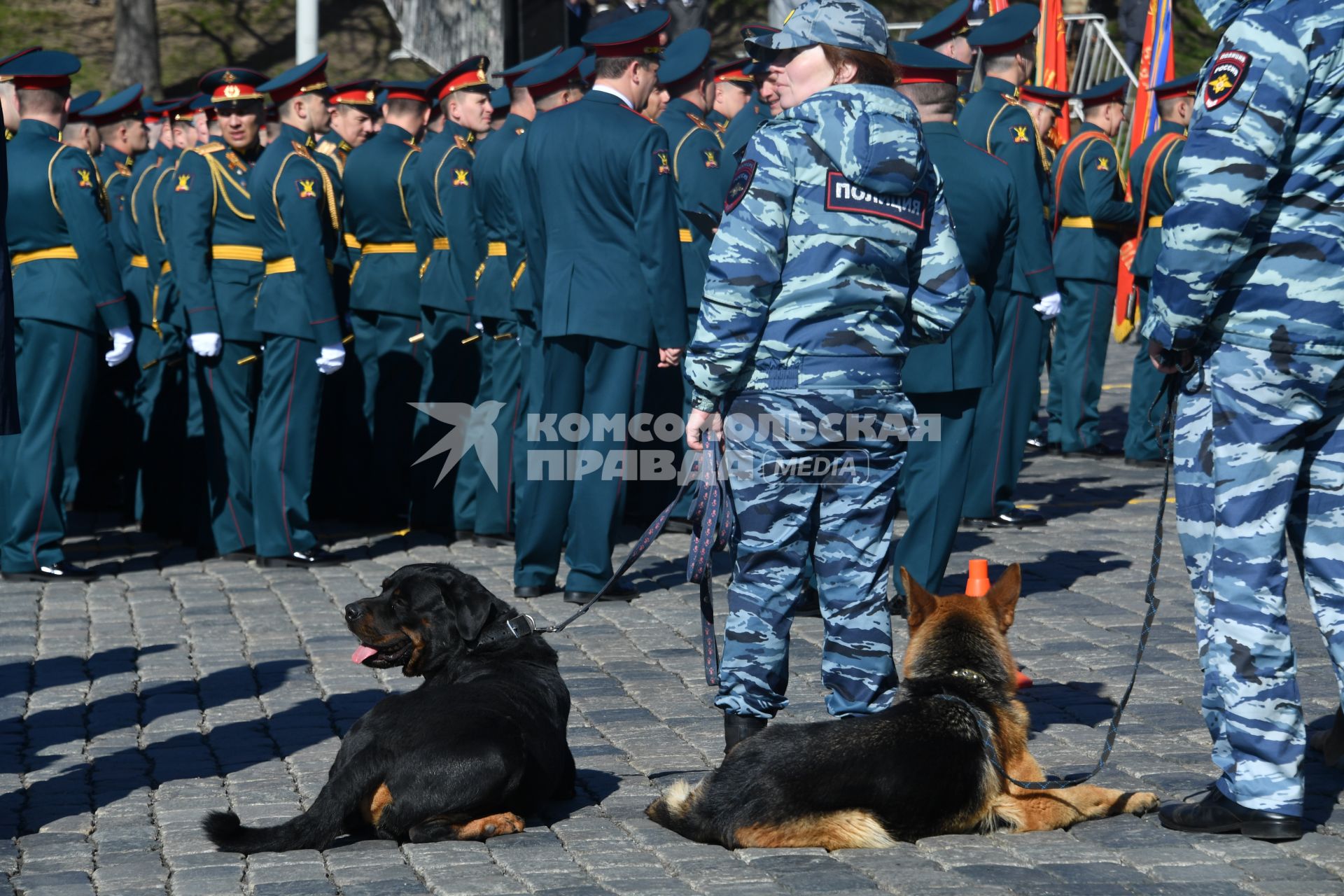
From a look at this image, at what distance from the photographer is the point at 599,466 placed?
311 inches

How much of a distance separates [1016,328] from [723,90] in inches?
102

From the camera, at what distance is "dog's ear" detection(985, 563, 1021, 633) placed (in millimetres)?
4824

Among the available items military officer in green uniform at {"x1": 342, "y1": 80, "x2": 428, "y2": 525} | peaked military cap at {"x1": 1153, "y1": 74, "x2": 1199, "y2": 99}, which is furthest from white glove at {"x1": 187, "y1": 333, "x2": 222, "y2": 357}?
peaked military cap at {"x1": 1153, "y1": 74, "x2": 1199, "y2": 99}

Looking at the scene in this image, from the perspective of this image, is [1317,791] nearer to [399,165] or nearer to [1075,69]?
[399,165]

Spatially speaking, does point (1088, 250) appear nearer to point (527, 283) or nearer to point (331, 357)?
point (527, 283)

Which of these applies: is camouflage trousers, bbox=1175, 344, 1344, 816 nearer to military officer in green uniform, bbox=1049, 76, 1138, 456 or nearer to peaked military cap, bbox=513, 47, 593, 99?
peaked military cap, bbox=513, 47, 593, 99

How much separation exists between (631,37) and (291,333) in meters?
2.56

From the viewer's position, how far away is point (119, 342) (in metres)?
8.84

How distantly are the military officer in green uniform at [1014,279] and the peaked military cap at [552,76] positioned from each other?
2056 millimetres

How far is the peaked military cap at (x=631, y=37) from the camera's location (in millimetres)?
7559

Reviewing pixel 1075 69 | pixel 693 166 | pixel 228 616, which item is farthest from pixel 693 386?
pixel 1075 69

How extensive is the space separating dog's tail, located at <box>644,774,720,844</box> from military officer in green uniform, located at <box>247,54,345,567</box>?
15.5 ft

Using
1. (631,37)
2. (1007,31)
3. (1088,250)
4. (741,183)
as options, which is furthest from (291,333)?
(1088,250)

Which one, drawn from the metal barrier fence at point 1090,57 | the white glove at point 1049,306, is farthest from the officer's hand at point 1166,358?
the metal barrier fence at point 1090,57
